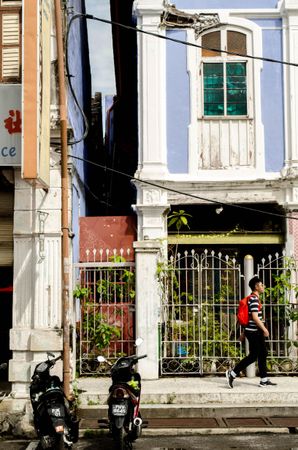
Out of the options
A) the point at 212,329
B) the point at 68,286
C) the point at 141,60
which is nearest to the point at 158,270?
the point at 212,329

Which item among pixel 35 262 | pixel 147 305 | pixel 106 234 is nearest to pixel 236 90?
pixel 106 234

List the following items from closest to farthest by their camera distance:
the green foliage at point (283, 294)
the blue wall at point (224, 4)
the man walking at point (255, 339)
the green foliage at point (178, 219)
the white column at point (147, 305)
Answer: the man walking at point (255, 339)
the white column at point (147, 305)
the green foliage at point (283, 294)
the green foliage at point (178, 219)
the blue wall at point (224, 4)

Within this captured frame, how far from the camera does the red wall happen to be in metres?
12.4

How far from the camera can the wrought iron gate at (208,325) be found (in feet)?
36.1

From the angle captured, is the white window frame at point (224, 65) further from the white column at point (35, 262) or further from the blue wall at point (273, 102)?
the white column at point (35, 262)

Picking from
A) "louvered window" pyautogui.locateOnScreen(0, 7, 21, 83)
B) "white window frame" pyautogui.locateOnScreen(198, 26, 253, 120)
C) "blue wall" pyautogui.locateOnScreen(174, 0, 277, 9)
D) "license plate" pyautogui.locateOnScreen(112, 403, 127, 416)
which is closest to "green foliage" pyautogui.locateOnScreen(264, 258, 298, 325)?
"white window frame" pyautogui.locateOnScreen(198, 26, 253, 120)

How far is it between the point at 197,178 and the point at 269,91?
6.80ft

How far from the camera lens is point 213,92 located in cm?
1296

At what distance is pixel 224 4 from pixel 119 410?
850 centimetres

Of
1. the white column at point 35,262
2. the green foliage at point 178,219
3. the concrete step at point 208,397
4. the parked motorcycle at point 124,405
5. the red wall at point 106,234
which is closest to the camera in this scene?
the parked motorcycle at point 124,405

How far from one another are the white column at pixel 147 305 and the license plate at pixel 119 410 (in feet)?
10.8

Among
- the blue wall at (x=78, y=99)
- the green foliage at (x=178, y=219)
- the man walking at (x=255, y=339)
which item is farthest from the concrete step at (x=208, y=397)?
the green foliage at (x=178, y=219)

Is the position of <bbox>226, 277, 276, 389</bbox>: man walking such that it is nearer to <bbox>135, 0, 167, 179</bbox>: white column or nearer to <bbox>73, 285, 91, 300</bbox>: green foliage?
<bbox>73, 285, 91, 300</bbox>: green foliage

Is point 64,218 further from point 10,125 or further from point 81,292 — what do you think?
point 81,292
